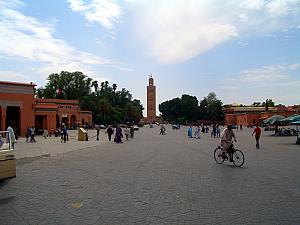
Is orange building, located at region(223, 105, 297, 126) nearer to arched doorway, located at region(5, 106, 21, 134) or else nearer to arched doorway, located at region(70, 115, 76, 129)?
arched doorway, located at region(70, 115, 76, 129)

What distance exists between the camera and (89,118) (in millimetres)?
88000

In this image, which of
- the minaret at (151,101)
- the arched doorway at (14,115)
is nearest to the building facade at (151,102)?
the minaret at (151,101)

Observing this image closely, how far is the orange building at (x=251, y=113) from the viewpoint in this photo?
324 feet

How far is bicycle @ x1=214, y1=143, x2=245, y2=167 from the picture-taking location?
1328 cm

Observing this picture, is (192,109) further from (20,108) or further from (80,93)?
(20,108)

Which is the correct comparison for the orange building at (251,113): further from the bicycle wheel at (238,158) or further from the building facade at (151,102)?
the bicycle wheel at (238,158)

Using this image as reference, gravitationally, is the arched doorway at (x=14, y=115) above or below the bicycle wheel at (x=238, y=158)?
above

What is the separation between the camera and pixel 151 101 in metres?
186

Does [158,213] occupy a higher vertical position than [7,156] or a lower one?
lower

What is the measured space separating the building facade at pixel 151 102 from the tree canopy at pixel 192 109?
1070 centimetres

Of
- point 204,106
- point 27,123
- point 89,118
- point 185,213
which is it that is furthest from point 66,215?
point 204,106

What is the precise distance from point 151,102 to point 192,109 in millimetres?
52350

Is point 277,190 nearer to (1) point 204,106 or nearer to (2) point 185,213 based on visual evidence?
(2) point 185,213

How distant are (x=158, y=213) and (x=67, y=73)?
90.6m
